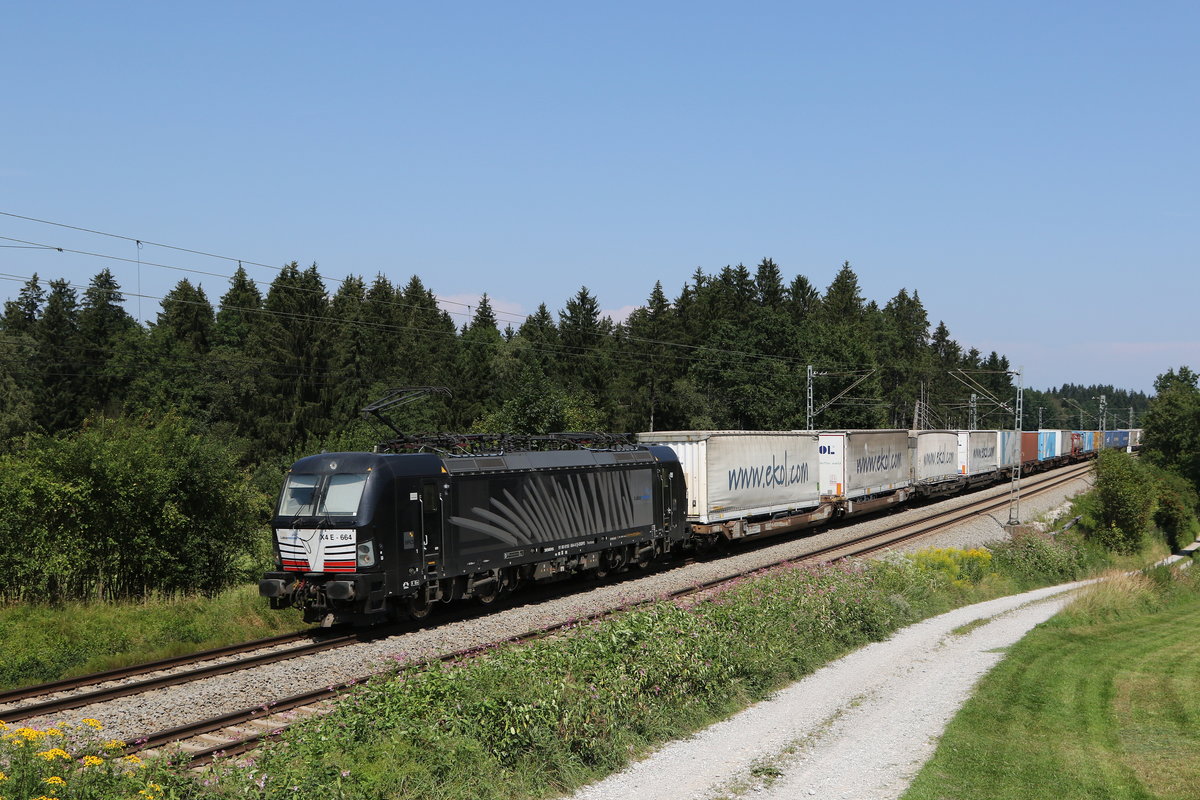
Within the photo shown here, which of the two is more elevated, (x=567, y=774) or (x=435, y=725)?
(x=435, y=725)

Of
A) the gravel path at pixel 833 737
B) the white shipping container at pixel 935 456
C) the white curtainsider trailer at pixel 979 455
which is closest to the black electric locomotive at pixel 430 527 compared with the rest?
the gravel path at pixel 833 737

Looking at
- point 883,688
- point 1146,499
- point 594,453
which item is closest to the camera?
point 883,688

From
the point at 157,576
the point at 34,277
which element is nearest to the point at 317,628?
the point at 157,576

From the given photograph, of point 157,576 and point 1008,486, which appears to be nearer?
point 157,576

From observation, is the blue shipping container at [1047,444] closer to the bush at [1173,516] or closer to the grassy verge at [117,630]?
the bush at [1173,516]

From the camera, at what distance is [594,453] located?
25.4m

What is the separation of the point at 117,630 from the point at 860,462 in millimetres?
28993

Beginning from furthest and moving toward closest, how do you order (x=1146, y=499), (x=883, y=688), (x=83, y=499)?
(x=1146, y=499) → (x=83, y=499) → (x=883, y=688)

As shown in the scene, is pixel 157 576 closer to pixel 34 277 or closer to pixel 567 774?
pixel 567 774

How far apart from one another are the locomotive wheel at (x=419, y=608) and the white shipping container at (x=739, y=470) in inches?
451

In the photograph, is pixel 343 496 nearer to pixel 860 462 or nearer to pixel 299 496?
pixel 299 496

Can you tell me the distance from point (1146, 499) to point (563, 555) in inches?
1312

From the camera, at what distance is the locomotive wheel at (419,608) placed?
19.7 metres

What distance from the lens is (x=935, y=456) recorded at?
49312 millimetres
